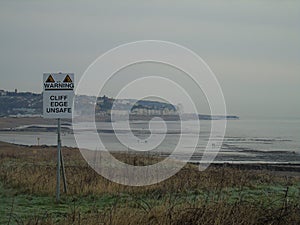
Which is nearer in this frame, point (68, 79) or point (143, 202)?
point (143, 202)

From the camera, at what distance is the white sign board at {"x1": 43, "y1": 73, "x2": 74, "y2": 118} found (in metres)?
11.2

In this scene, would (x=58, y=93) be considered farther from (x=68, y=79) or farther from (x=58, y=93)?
(x=68, y=79)

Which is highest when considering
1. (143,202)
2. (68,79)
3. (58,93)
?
(68,79)

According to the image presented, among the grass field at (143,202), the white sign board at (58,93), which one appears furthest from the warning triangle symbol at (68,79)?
the grass field at (143,202)

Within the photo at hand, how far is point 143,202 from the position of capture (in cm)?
1016

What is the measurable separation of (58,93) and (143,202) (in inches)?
123

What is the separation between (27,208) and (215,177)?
6.97 meters

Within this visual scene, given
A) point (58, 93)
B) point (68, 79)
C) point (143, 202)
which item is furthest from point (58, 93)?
point (143, 202)

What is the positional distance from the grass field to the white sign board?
201cm

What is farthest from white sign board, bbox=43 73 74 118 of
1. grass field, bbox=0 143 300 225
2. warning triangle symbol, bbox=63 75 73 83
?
grass field, bbox=0 143 300 225

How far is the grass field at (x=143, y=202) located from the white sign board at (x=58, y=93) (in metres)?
2.01

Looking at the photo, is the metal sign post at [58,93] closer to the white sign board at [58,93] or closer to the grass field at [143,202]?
the white sign board at [58,93]

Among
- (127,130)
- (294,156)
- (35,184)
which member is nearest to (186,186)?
(35,184)

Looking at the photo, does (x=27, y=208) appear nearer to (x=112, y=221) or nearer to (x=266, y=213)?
(x=112, y=221)
